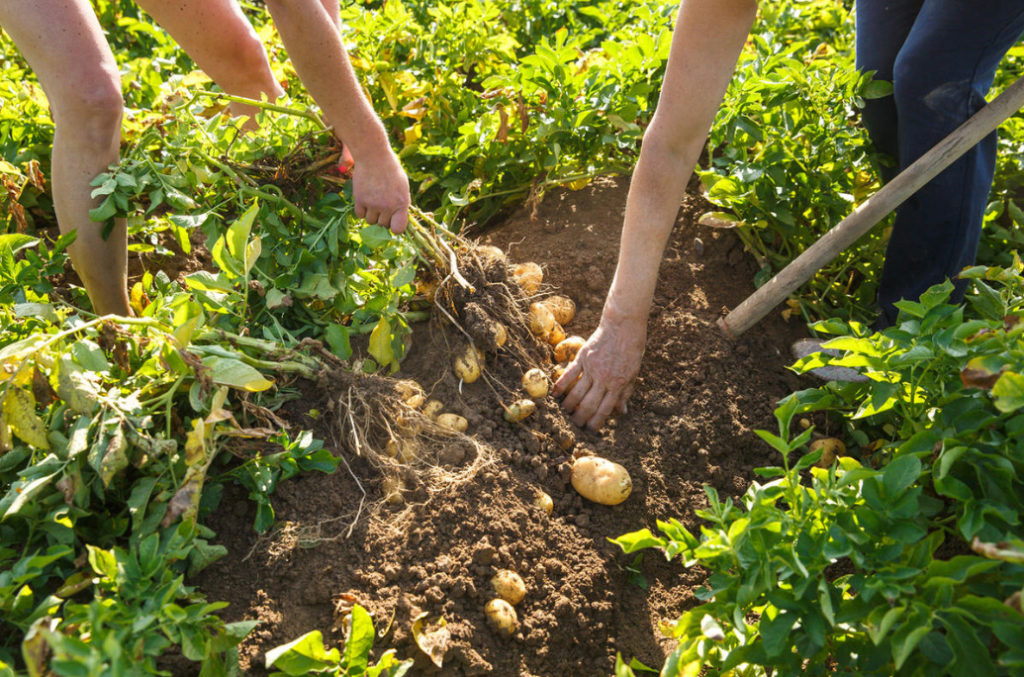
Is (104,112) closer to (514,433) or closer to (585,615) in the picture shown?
(514,433)

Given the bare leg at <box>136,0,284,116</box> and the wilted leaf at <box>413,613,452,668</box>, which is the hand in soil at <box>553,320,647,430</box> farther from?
the bare leg at <box>136,0,284,116</box>

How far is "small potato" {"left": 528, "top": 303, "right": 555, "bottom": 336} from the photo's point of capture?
223 centimetres

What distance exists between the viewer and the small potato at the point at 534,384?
206 centimetres

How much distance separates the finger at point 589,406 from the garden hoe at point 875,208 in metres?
0.50

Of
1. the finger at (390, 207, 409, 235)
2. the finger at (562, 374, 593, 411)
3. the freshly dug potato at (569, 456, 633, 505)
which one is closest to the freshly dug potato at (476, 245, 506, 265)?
the finger at (390, 207, 409, 235)

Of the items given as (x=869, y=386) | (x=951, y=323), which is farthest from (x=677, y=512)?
(x=951, y=323)

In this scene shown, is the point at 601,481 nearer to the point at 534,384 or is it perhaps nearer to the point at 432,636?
the point at 534,384

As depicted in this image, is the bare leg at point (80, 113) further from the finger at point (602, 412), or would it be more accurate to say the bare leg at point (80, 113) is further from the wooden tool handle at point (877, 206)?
the wooden tool handle at point (877, 206)

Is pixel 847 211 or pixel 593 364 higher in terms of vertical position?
pixel 847 211

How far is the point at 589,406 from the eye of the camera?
2096mm

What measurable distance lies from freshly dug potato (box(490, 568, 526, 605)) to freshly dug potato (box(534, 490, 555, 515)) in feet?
0.71

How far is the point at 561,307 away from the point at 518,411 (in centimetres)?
45

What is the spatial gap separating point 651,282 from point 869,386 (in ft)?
1.98

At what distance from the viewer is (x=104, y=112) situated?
188 cm
